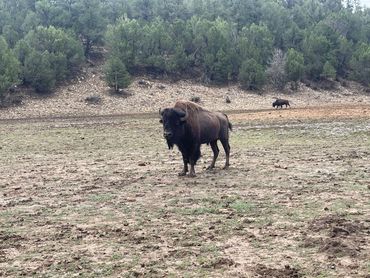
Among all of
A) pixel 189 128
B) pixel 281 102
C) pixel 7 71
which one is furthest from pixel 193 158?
pixel 7 71

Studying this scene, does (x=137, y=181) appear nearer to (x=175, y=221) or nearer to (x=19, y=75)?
(x=175, y=221)

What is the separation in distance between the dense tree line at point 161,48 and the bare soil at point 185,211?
36.2 meters

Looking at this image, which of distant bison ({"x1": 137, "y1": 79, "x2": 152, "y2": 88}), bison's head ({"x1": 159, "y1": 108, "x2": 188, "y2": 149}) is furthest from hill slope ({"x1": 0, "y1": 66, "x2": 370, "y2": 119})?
bison's head ({"x1": 159, "y1": 108, "x2": 188, "y2": 149})

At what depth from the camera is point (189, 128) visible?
13375 millimetres

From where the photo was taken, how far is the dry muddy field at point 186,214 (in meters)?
6.61

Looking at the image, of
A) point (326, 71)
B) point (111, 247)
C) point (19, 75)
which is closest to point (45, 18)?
point (19, 75)

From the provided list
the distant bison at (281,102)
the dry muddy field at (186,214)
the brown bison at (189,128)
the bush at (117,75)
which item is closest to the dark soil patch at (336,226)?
the dry muddy field at (186,214)

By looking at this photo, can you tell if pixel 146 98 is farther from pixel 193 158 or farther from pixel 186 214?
pixel 186 214

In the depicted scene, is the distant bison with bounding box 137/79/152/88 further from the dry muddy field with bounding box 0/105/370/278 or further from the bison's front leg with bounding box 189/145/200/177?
the bison's front leg with bounding box 189/145/200/177

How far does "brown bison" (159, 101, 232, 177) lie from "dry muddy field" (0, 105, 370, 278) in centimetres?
73

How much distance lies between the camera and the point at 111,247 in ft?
24.3

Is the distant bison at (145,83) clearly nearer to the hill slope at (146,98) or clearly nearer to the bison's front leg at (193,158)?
the hill slope at (146,98)

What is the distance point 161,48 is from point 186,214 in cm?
6117

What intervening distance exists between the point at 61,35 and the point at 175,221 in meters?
56.3
